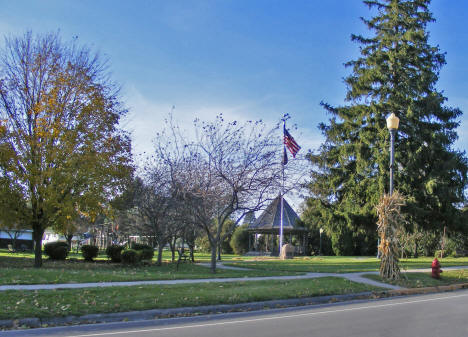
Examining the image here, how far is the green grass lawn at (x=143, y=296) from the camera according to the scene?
8883mm

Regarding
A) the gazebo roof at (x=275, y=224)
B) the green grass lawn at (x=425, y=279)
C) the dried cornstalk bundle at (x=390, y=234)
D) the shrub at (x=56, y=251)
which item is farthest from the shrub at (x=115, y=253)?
the gazebo roof at (x=275, y=224)

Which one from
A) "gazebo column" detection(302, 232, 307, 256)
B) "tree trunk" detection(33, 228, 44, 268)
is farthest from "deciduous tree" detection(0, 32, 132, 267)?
"gazebo column" detection(302, 232, 307, 256)

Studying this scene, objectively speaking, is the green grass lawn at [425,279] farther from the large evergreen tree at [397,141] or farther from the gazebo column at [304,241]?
the gazebo column at [304,241]

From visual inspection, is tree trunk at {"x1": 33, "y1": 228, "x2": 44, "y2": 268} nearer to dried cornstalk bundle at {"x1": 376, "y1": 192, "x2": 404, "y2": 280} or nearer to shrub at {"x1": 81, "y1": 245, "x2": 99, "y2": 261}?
shrub at {"x1": 81, "y1": 245, "x2": 99, "y2": 261}

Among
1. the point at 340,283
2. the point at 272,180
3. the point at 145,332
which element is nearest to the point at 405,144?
the point at 272,180

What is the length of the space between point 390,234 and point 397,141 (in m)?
18.8

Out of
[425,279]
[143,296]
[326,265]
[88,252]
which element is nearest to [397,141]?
[326,265]

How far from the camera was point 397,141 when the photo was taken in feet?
111

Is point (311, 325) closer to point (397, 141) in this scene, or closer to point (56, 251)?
point (56, 251)

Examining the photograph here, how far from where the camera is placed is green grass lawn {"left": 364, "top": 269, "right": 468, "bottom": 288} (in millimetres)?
16223

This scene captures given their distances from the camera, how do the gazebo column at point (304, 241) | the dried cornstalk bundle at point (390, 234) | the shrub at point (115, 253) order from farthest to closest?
the gazebo column at point (304, 241)
the shrub at point (115, 253)
the dried cornstalk bundle at point (390, 234)

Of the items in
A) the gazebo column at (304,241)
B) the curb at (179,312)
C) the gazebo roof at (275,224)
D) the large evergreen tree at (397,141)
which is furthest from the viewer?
the gazebo column at (304,241)

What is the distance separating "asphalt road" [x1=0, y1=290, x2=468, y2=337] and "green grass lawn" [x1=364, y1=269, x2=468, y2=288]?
4765 millimetres

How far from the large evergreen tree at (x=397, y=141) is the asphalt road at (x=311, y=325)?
2193cm
